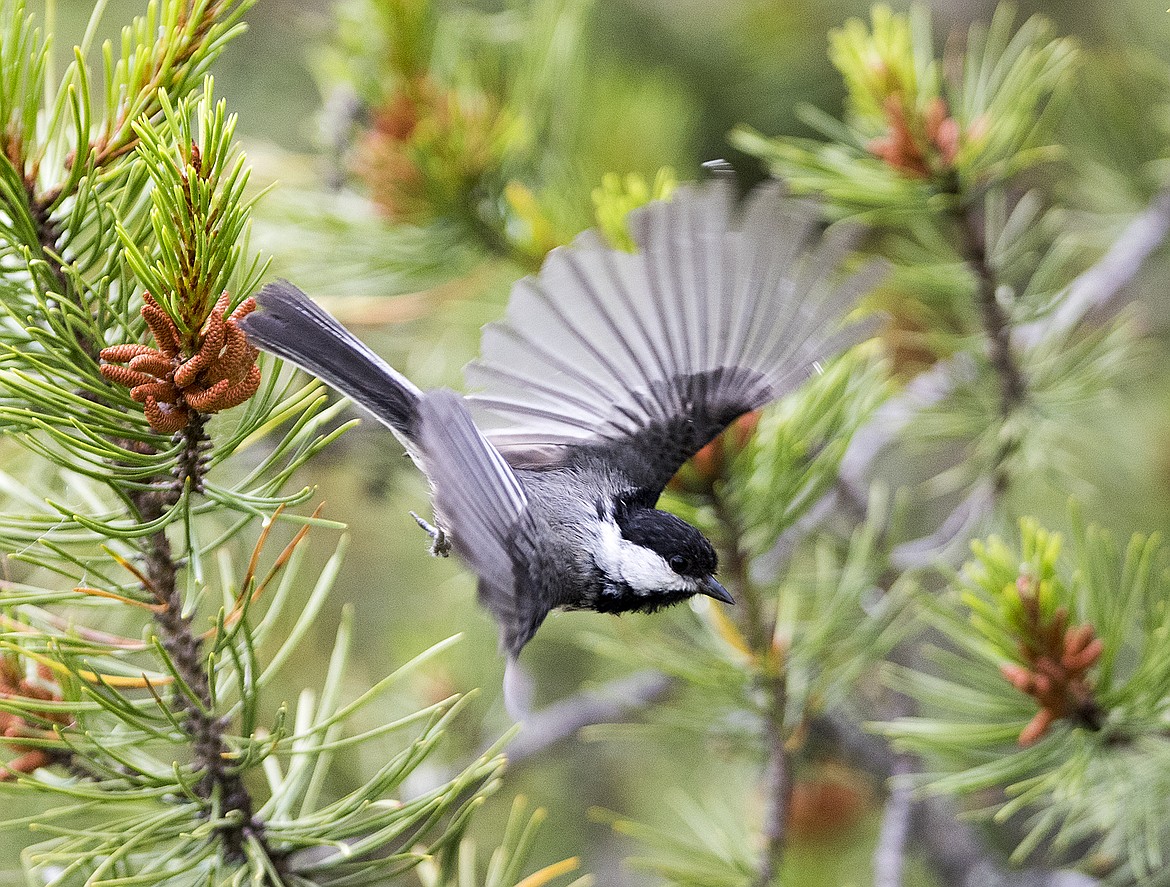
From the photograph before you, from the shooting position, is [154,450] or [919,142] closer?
[154,450]

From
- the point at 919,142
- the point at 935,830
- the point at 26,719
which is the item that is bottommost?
the point at 935,830

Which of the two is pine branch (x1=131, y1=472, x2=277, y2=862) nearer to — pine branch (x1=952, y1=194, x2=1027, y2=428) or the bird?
the bird

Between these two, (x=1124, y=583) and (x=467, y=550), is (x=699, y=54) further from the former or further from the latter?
(x=467, y=550)

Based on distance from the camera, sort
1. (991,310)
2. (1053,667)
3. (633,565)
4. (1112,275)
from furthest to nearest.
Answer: (1112,275), (991,310), (633,565), (1053,667)

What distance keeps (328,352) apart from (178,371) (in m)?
0.21

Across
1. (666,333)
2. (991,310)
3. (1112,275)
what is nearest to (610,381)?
(666,333)

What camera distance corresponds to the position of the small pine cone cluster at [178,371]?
69 centimetres

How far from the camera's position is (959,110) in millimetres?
1310

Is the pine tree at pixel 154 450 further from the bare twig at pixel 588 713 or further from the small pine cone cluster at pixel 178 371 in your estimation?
the bare twig at pixel 588 713

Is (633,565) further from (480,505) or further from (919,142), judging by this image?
(919,142)

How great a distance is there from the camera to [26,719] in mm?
801

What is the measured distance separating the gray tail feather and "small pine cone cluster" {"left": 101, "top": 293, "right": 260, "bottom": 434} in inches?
1.2

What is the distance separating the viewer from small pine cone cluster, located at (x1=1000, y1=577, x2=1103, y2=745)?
98 centimetres

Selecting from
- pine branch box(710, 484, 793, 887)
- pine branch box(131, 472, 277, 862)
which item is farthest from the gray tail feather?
pine branch box(710, 484, 793, 887)
